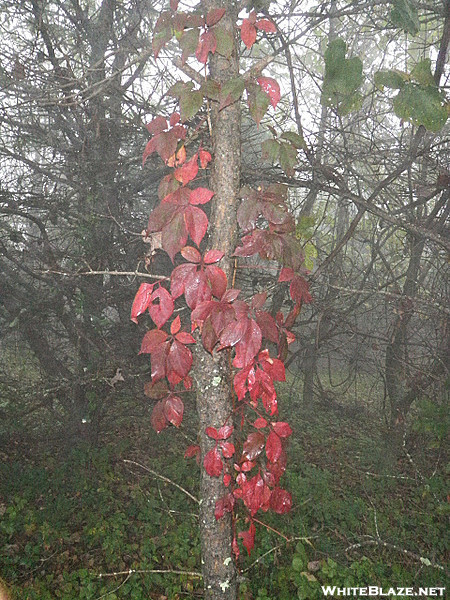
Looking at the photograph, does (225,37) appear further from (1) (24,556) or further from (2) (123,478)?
(2) (123,478)

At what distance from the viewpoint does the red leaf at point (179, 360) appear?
1.59 meters

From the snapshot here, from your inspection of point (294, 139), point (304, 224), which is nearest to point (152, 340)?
point (294, 139)

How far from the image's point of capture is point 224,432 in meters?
1.75

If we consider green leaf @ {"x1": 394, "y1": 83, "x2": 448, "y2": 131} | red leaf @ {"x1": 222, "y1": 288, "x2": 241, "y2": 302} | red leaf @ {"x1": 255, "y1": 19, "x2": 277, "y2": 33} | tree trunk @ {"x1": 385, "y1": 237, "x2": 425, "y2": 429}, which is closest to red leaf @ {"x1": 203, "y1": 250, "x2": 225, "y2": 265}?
red leaf @ {"x1": 222, "y1": 288, "x2": 241, "y2": 302}

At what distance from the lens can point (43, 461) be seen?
14.2 ft

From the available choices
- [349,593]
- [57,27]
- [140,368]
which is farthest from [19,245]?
[349,593]

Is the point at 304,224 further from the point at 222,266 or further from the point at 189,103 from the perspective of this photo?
the point at 189,103

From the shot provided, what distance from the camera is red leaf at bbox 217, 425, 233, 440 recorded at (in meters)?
1.74

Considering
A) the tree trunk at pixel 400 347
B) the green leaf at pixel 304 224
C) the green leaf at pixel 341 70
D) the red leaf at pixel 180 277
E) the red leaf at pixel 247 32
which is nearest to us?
the red leaf at pixel 180 277

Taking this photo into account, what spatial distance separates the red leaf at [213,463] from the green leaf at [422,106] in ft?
5.89

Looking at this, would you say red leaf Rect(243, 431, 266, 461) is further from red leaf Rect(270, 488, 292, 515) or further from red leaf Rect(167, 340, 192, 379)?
red leaf Rect(167, 340, 192, 379)

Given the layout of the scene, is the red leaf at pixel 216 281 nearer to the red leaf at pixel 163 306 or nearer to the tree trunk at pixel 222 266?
the red leaf at pixel 163 306

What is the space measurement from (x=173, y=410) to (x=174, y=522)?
8.26ft

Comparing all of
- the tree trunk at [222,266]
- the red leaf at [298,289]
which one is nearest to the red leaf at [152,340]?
the tree trunk at [222,266]
